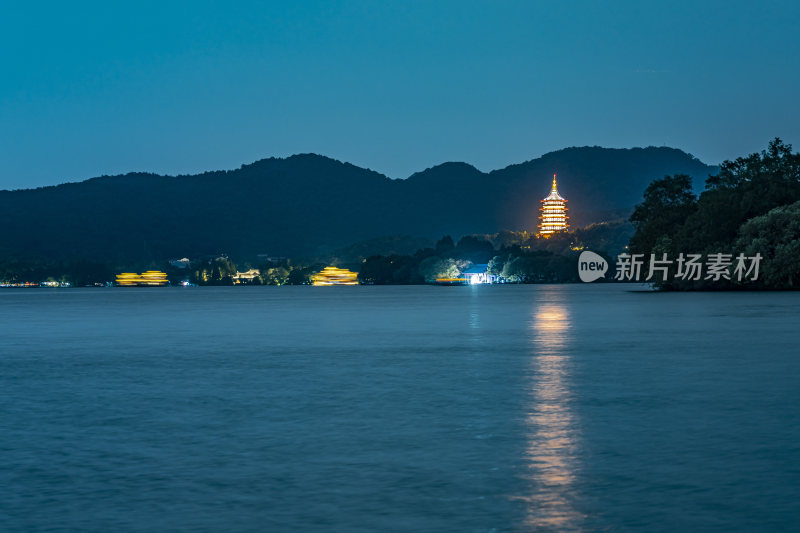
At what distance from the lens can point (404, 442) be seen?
53.9ft

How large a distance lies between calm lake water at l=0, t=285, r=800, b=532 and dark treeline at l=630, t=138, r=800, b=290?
233 ft

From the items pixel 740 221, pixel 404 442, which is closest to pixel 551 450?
pixel 404 442

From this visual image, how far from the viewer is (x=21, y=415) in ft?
66.8

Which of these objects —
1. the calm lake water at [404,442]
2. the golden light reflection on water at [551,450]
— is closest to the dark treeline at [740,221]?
the calm lake water at [404,442]

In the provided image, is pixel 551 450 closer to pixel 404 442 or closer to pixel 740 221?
pixel 404 442

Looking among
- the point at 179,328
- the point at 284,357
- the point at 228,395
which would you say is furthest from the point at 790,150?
the point at 228,395

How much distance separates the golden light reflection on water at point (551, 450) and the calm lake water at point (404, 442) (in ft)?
0.18

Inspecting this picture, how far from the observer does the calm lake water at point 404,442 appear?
1148 centimetres

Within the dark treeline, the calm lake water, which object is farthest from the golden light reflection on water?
the dark treeline

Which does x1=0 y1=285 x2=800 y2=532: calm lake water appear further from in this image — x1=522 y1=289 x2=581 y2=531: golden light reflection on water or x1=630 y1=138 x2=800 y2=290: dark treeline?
x1=630 y1=138 x2=800 y2=290: dark treeline

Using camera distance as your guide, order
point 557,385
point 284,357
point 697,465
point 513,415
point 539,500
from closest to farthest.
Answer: point 539,500 < point 697,465 < point 513,415 < point 557,385 < point 284,357

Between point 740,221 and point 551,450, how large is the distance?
107574 millimetres

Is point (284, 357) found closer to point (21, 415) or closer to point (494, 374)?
point (494, 374)

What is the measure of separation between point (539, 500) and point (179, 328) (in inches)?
1972
